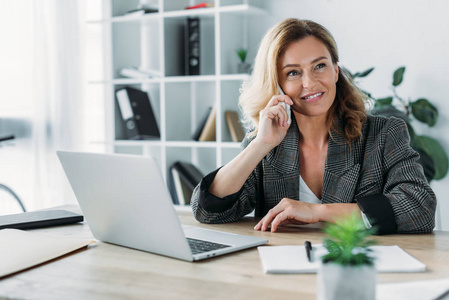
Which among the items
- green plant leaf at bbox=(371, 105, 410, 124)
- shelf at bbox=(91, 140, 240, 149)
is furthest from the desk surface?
shelf at bbox=(91, 140, 240, 149)

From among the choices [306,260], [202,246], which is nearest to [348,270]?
[306,260]

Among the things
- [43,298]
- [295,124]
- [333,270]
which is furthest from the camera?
[295,124]

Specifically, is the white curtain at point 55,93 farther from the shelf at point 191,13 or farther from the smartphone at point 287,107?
the smartphone at point 287,107

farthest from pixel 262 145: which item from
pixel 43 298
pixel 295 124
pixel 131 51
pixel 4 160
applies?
pixel 131 51

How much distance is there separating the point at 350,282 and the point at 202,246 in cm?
55

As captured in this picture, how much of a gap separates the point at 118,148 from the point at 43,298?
9.02ft

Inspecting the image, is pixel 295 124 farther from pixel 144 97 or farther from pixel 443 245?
pixel 144 97

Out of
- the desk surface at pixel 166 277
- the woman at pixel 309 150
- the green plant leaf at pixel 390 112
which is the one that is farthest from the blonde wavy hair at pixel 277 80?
the green plant leaf at pixel 390 112

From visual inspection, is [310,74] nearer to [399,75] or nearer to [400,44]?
[399,75]

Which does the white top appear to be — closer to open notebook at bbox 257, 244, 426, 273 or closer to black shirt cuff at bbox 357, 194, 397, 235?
black shirt cuff at bbox 357, 194, 397, 235

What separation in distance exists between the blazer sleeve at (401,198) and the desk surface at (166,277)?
0.11m

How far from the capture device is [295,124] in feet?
6.05

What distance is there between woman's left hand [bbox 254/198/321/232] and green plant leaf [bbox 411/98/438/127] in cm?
167

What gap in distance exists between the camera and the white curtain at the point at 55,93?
319 centimetres
